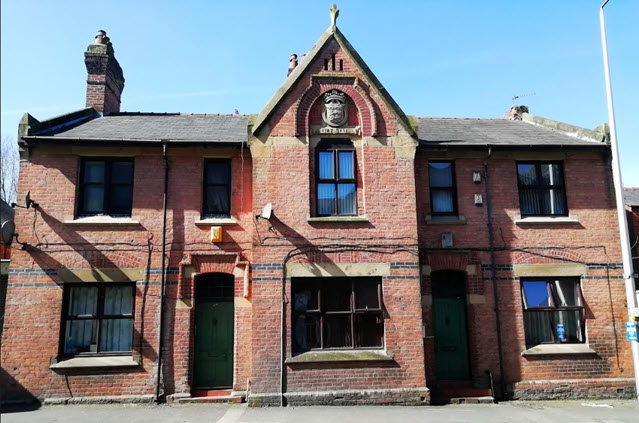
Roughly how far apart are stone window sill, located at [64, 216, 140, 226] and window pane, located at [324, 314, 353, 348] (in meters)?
5.47

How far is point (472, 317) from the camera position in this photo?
1205 centimetres

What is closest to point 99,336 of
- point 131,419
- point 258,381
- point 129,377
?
point 129,377

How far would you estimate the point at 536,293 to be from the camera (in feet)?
40.5

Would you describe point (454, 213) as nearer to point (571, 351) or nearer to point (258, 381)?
point (571, 351)

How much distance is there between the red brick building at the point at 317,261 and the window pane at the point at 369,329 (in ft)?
0.16

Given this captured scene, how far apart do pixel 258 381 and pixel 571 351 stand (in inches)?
312

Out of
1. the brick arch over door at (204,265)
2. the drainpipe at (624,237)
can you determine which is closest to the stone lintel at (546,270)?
the drainpipe at (624,237)

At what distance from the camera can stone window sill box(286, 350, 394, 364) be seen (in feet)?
35.4

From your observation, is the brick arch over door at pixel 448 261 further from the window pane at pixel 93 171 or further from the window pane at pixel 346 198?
the window pane at pixel 93 171

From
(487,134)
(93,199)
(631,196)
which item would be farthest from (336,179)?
(631,196)

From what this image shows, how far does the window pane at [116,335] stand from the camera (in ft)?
37.5

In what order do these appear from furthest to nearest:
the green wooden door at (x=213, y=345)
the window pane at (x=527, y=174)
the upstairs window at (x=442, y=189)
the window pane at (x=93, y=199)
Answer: the window pane at (x=527, y=174)
the upstairs window at (x=442, y=189)
the window pane at (x=93, y=199)
the green wooden door at (x=213, y=345)

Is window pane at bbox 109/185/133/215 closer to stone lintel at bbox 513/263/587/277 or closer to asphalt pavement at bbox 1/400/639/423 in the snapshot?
asphalt pavement at bbox 1/400/639/423

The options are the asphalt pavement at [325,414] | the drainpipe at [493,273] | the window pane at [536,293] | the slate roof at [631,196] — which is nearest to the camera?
the asphalt pavement at [325,414]
